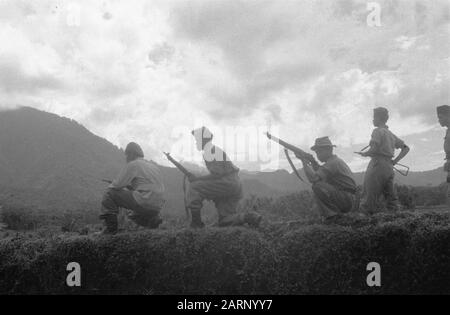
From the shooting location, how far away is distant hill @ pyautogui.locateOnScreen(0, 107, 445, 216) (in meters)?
67.4

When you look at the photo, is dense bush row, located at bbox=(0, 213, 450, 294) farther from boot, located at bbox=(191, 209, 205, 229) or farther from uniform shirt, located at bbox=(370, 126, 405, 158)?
uniform shirt, located at bbox=(370, 126, 405, 158)

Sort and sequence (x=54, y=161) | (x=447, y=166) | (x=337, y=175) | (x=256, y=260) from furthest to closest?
(x=54, y=161) → (x=447, y=166) → (x=337, y=175) → (x=256, y=260)

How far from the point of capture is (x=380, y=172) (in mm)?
7730

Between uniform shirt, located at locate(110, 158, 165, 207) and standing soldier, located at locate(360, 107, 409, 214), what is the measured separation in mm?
3442

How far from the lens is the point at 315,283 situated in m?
5.46

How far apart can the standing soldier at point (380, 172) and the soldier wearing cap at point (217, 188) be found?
7.11 ft

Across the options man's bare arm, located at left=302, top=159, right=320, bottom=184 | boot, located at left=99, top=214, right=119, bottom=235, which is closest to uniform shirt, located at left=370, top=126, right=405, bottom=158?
man's bare arm, located at left=302, top=159, right=320, bottom=184

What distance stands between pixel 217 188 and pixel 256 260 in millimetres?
1866

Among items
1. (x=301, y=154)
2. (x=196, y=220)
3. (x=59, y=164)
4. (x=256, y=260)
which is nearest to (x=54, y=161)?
(x=59, y=164)

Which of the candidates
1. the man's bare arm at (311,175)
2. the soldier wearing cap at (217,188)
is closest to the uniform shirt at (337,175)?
the man's bare arm at (311,175)

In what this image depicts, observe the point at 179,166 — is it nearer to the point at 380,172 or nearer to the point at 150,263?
the point at 150,263

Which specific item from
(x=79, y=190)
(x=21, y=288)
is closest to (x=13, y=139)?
(x=79, y=190)

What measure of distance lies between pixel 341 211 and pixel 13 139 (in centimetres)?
10004

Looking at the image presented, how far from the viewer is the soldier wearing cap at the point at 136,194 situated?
748 centimetres
